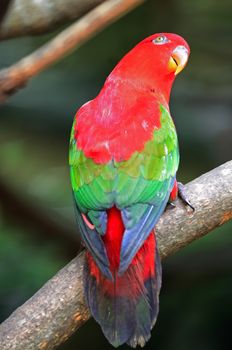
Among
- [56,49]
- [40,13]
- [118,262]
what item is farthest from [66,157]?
[56,49]

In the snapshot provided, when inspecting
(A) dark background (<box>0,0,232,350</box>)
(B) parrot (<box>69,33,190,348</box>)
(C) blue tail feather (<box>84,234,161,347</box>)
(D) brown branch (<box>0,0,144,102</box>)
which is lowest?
(A) dark background (<box>0,0,232,350</box>)

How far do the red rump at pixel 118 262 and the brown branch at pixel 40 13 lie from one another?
3.71 feet

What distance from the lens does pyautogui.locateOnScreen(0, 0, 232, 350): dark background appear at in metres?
3.51

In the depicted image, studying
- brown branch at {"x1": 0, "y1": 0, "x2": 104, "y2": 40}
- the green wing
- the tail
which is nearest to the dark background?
brown branch at {"x1": 0, "y1": 0, "x2": 104, "y2": 40}

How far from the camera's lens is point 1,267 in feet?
11.7

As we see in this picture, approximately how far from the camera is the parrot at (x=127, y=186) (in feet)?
6.76

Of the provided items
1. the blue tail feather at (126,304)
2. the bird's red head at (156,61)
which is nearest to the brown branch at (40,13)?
the bird's red head at (156,61)

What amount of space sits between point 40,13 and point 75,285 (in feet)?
4.04

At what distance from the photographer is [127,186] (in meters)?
2.19

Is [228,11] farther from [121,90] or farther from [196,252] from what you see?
[121,90]

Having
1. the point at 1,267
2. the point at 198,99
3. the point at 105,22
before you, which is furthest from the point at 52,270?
the point at 105,22

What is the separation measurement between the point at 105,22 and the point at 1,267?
1859 mm

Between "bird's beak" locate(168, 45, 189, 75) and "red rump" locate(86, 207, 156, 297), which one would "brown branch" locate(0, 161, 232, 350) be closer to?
"red rump" locate(86, 207, 156, 297)

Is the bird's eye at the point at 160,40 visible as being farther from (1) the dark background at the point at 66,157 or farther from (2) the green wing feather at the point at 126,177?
(1) the dark background at the point at 66,157
